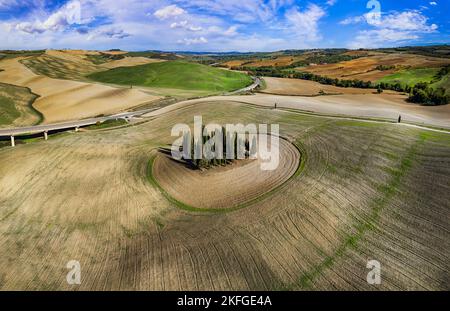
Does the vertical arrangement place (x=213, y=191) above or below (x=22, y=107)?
below

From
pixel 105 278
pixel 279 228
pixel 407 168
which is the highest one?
pixel 407 168

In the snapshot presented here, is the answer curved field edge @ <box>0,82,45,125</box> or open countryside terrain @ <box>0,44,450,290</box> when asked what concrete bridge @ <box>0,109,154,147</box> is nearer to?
open countryside terrain @ <box>0,44,450,290</box>

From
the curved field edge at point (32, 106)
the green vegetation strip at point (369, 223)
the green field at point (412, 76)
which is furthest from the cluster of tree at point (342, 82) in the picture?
the curved field edge at point (32, 106)

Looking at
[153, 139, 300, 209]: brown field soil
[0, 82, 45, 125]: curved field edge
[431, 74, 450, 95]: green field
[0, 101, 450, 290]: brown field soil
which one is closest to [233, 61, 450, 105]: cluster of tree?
[431, 74, 450, 95]: green field

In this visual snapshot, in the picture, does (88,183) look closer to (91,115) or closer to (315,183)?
(315,183)

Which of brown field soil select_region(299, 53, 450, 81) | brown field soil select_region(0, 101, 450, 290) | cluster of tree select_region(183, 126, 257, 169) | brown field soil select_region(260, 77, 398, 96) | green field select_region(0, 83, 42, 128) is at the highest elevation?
brown field soil select_region(299, 53, 450, 81)

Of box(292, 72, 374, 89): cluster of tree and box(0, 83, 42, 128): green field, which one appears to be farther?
box(292, 72, 374, 89): cluster of tree
